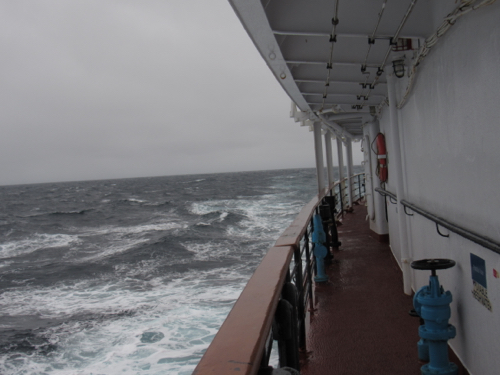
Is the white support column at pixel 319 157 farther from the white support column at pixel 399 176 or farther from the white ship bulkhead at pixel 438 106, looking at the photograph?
the white support column at pixel 399 176

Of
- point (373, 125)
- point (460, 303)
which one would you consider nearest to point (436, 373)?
point (460, 303)

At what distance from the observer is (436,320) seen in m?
2.29

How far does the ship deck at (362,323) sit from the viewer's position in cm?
270

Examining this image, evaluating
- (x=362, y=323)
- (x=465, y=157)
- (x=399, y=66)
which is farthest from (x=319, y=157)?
(x=465, y=157)

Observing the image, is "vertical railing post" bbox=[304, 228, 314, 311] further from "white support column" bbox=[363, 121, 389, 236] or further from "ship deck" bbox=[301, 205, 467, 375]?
"white support column" bbox=[363, 121, 389, 236]

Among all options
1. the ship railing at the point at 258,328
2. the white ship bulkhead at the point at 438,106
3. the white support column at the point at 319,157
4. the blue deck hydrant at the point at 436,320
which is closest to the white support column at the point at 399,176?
the white ship bulkhead at the point at 438,106

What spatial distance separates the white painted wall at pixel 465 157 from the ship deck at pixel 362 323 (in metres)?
0.42

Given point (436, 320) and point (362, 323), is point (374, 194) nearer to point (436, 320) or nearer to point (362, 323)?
point (362, 323)

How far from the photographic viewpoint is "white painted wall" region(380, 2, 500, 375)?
1.82m

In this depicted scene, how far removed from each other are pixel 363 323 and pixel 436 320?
1.17m

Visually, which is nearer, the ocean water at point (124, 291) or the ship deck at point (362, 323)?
the ship deck at point (362, 323)

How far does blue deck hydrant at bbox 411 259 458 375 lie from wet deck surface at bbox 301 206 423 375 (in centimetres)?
28

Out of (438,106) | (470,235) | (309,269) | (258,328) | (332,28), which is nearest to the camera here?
(258,328)

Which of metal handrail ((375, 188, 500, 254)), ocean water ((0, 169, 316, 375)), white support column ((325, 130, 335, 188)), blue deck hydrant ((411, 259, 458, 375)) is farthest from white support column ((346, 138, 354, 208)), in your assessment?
blue deck hydrant ((411, 259, 458, 375))
